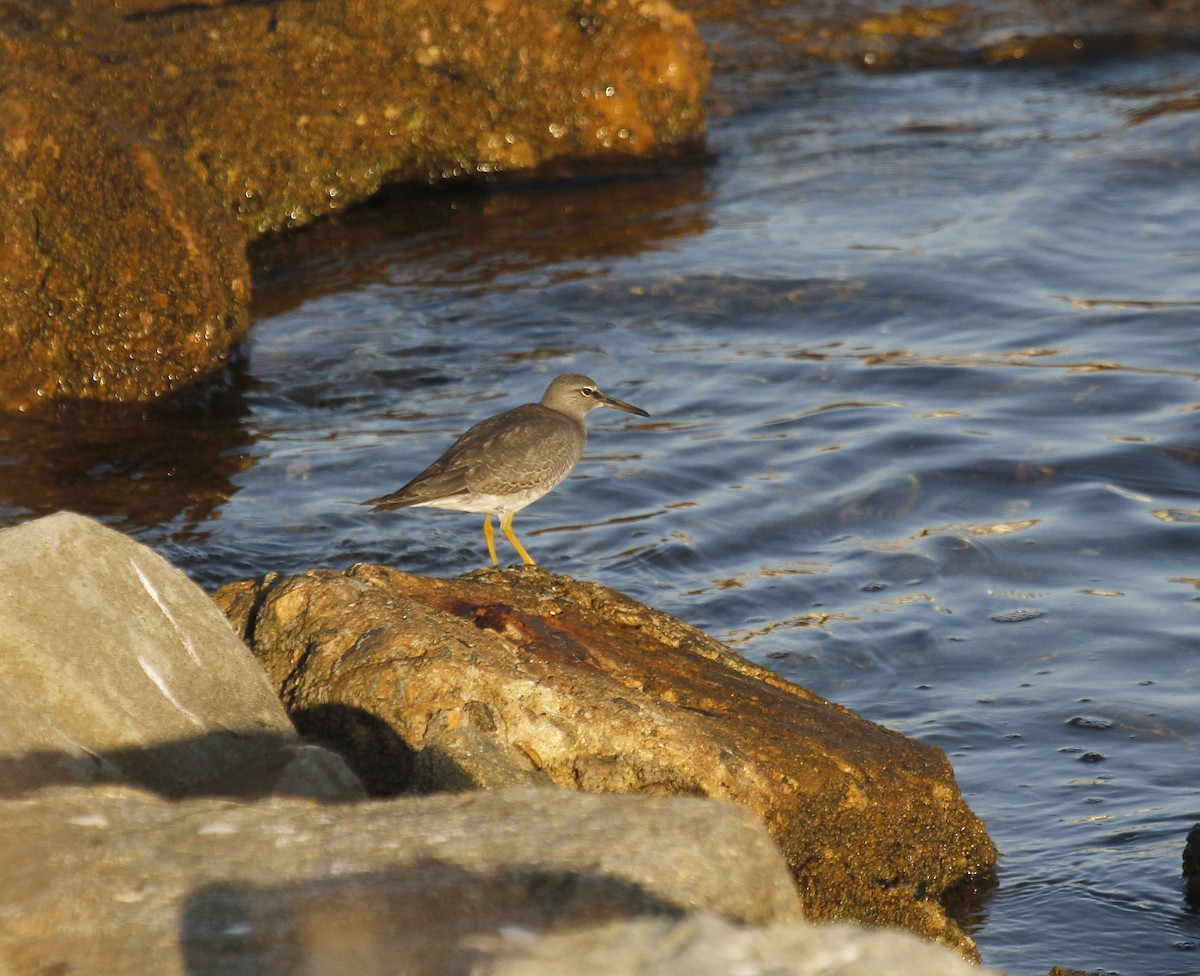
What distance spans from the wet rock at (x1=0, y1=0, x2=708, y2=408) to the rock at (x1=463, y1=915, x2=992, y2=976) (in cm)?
718

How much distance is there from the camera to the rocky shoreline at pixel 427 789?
2.49m

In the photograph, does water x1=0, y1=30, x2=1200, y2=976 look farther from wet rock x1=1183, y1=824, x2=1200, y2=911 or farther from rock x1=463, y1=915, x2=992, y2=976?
rock x1=463, y1=915, x2=992, y2=976

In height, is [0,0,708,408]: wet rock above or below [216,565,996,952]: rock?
above

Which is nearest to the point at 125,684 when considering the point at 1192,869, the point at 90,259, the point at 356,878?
the point at 356,878

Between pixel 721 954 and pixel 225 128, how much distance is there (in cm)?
1065

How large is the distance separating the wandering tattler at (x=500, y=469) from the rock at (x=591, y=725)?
78.7 inches

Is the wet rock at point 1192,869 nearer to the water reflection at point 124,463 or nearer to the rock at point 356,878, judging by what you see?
the rock at point 356,878

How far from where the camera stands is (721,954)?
2.18 m

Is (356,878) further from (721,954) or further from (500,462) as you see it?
(500,462)

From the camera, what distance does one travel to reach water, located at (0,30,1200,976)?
5848 mm

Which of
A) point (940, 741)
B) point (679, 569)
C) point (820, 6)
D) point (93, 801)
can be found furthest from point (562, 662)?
point (820, 6)

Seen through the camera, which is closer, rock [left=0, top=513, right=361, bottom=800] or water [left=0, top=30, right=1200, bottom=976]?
rock [left=0, top=513, right=361, bottom=800]

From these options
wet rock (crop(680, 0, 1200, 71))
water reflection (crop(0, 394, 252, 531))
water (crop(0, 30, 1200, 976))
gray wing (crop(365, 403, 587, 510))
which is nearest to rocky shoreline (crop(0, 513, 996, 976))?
water (crop(0, 30, 1200, 976))

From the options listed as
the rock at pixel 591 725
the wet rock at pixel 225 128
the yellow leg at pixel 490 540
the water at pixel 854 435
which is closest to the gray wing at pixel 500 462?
the yellow leg at pixel 490 540
